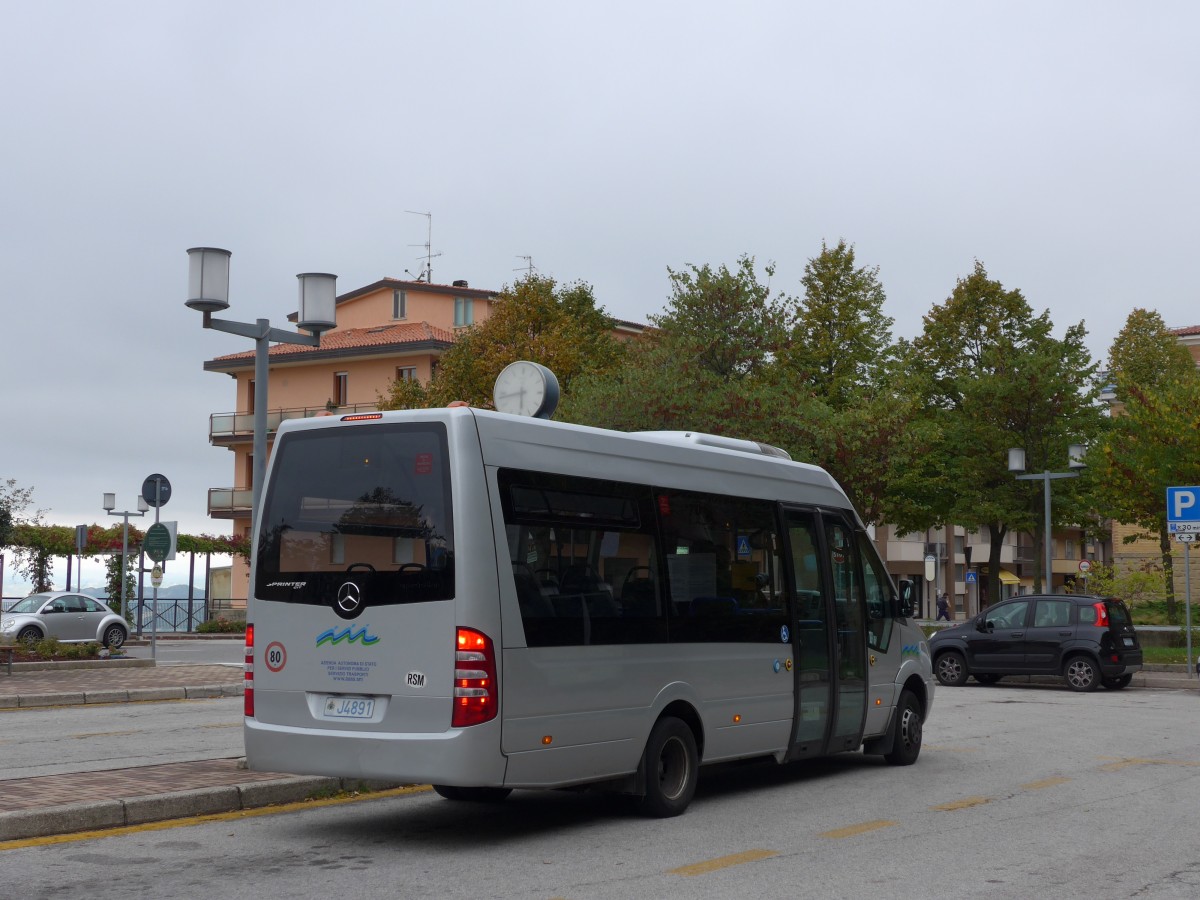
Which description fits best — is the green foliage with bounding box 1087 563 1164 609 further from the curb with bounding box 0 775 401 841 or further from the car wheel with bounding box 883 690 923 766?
the curb with bounding box 0 775 401 841

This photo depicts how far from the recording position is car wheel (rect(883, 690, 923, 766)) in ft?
41.2

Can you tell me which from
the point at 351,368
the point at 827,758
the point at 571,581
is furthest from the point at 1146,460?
the point at 351,368

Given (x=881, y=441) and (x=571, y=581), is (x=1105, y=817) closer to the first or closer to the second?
(x=571, y=581)

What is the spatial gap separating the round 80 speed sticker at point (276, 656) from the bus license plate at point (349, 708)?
0.42m

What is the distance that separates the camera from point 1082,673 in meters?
23.7

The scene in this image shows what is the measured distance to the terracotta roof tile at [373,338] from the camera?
64750 mm

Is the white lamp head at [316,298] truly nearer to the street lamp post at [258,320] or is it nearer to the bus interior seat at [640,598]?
the street lamp post at [258,320]

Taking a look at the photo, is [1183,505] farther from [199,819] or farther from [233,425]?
[233,425]

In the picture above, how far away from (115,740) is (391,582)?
7148mm

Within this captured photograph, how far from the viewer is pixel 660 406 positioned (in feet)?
116

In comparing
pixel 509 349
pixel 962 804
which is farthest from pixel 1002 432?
pixel 962 804

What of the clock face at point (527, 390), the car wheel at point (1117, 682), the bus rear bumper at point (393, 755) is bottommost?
the car wheel at point (1117, 682)

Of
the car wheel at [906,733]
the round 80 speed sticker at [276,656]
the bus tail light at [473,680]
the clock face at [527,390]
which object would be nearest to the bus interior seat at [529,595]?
the bus tail light at [473,680]

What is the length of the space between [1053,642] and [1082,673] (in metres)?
0.69
